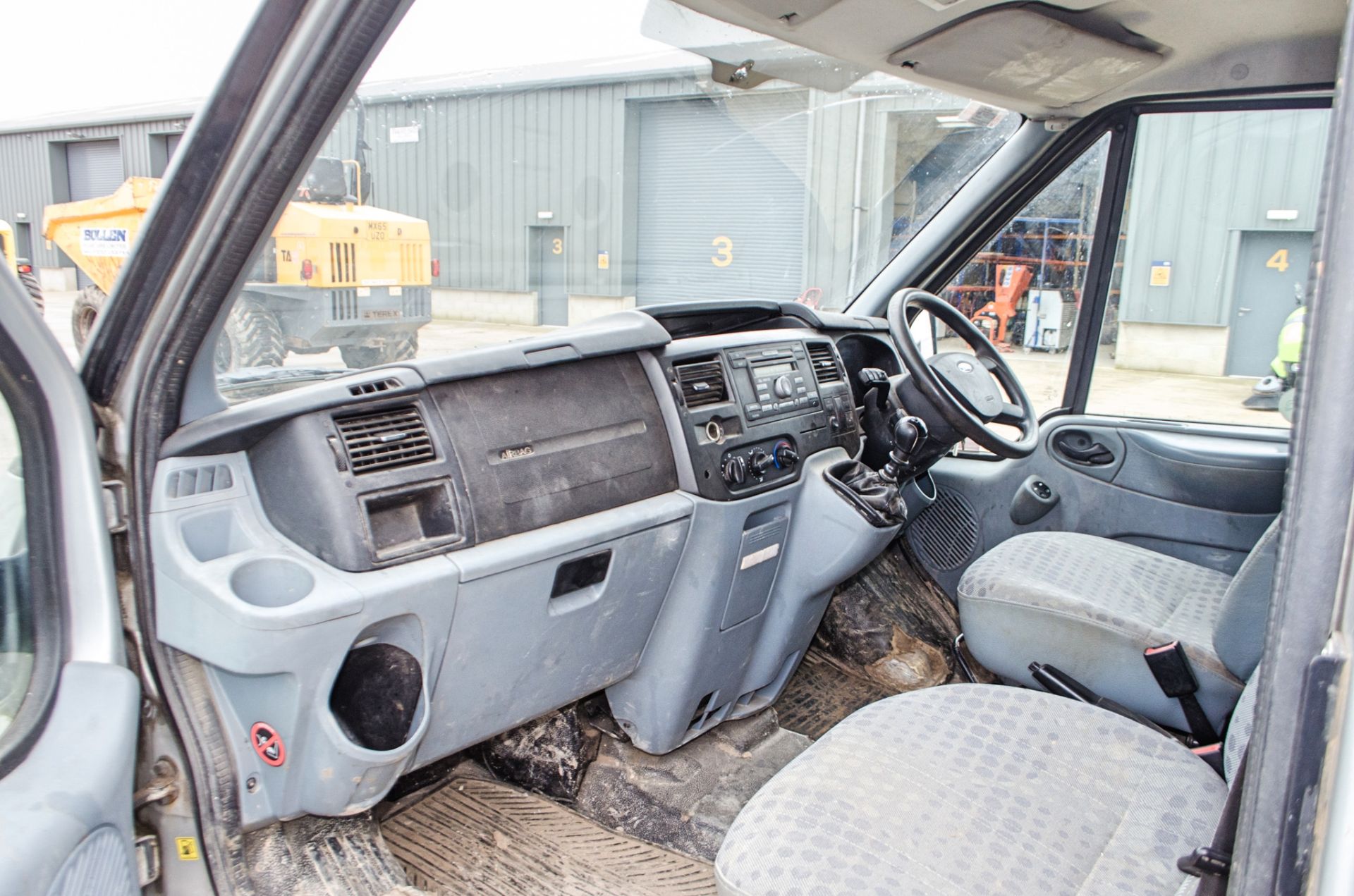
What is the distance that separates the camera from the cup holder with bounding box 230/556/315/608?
1.46 meters

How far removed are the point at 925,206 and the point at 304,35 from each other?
2078 mm

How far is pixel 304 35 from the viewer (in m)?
1.13

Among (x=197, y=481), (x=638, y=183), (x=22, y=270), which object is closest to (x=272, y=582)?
(x=197, y=481)

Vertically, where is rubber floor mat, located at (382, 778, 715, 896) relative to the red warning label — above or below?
below

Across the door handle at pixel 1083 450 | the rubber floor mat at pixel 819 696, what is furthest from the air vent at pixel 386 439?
the door handle at pixel 1083 450

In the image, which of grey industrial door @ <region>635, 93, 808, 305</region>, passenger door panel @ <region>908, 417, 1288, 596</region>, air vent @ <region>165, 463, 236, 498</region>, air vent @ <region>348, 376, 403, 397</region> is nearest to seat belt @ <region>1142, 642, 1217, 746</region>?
passenger door panel @ <region>908, 417, 1288, 596</region>

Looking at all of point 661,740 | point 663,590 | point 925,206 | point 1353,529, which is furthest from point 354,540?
point 925,206

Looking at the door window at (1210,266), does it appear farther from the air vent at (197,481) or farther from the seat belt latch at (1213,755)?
the air vent at (197,481)

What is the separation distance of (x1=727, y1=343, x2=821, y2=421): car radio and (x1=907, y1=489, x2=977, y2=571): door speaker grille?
868mm

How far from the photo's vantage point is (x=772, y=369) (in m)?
2.25

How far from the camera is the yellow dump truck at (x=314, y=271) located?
1.51m

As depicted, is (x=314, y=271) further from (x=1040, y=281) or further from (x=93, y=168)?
(x=1040, y=281)

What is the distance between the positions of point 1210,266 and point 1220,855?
282cm

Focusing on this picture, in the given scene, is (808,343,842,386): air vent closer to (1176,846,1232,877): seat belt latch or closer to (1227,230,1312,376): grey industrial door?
(1227,230,1312,376): grey industrial door
